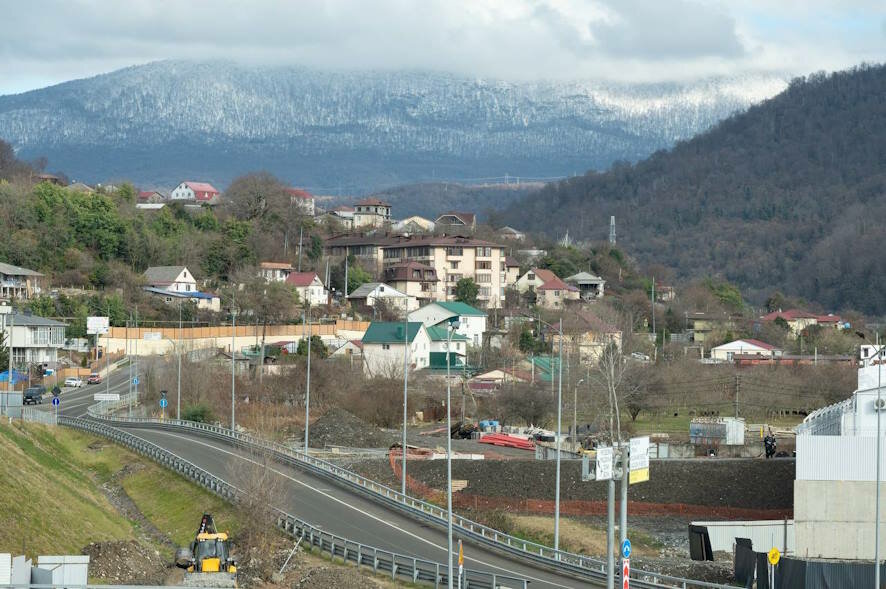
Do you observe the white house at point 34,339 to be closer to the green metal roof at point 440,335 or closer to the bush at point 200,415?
the bush at point 200,415

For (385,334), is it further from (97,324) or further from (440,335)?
(97,324)

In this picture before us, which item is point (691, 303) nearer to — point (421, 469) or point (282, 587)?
point (421, 469)

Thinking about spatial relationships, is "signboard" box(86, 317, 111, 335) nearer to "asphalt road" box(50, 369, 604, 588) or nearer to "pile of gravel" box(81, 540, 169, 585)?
"asphalt road" box(50, 369, 604, 588)

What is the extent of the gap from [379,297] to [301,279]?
7621mm

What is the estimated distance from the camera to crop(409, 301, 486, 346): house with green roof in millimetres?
134125

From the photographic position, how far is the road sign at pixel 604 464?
32.7 meters

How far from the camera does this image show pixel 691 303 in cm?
17112

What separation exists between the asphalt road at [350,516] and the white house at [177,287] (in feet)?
172

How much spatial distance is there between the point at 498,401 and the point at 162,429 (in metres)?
24.1

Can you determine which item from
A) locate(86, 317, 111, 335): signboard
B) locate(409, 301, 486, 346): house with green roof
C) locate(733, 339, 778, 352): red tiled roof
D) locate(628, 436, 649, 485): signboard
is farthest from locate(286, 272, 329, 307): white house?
locate(628, 436, 649, 485): signboard

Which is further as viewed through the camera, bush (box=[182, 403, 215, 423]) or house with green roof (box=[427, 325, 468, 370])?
house with green roof (box=[427, 325, 468, 370])

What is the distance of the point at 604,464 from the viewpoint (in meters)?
32.9

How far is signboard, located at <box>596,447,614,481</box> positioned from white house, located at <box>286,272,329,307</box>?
4288 inches

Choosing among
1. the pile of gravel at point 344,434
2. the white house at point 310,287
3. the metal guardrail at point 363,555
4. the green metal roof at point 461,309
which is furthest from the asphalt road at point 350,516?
the white house at point 310,287
